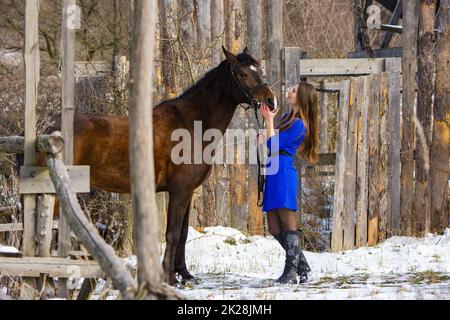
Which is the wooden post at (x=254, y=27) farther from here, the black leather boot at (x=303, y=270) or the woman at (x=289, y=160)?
the black leather boot at (x=303, y=270)

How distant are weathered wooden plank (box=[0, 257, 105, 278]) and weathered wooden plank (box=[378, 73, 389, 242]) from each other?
5101 millimetres

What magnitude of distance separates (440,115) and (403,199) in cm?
113

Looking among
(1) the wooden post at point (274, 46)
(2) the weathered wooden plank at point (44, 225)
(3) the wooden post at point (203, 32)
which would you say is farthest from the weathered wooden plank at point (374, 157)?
(2) the weathered wooden plank at point (44, 225)

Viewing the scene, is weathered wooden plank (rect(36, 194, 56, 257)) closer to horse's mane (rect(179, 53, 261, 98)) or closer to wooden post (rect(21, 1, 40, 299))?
wooden post (rect(21, 1, 40, 299))

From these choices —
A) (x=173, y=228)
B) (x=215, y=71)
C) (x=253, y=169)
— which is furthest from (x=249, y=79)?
(x=253, y=169)

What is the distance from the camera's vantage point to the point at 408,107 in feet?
35.0

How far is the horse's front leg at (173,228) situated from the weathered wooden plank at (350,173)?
2861 mm

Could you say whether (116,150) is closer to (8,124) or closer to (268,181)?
(268,181)

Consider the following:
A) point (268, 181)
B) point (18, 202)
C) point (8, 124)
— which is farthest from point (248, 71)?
point (8, 124)

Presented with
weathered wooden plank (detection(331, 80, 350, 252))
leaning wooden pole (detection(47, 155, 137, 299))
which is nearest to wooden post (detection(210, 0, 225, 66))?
weathered wooden plank (detection(331, 80, 350, 252))

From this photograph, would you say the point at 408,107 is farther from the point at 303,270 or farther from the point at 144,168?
Answer: the point at 144,168

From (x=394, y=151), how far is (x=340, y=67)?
4.04 ft

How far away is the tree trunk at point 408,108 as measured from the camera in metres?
10.7

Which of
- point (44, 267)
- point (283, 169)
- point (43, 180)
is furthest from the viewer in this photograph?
point (283, 169)
